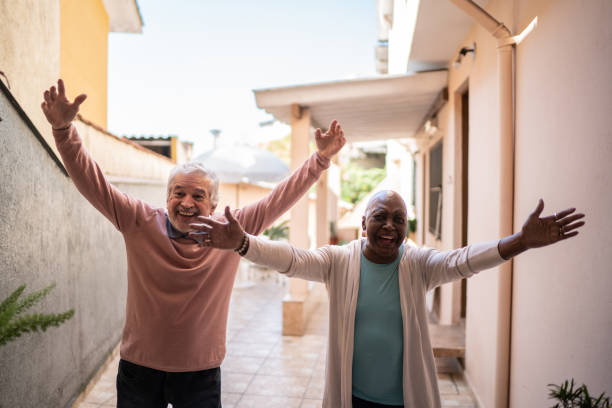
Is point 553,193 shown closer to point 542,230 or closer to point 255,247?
point 542,230

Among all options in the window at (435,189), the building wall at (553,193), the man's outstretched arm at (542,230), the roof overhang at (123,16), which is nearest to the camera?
the man's outstretched arm at (542,230)

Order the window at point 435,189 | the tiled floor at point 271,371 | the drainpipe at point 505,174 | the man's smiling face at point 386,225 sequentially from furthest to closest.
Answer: the window at point 435,189, the tiled floor at point 271,371, the drainpipe at point 505,174, the man's smiling face at point 386,225

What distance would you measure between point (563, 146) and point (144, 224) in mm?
1981

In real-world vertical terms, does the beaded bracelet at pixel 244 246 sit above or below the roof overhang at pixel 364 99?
below

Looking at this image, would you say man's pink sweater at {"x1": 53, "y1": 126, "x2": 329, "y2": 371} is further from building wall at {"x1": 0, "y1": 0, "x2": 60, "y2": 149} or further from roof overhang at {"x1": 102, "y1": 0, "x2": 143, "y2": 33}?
roof overhang at {"x1": 102, "y1": 0, "x2": 143, "y2": 33}

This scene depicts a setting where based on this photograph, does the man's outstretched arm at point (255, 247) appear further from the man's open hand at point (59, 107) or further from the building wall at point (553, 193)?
the building wall at point (553, 193)

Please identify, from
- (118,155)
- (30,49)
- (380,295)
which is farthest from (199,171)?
(118,155)

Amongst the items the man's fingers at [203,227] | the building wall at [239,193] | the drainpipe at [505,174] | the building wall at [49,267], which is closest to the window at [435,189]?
the drainpipe at [505,174]

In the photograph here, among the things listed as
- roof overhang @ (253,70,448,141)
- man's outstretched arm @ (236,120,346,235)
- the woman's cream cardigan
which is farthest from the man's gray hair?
roof overhang @ (253,70,448,141)

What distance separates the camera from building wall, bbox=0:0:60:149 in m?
2.44

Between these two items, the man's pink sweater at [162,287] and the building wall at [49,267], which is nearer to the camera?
the man's pink sweater at [162,287]

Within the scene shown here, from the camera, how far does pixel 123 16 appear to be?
27.1ft

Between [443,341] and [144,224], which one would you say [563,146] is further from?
[443,341]

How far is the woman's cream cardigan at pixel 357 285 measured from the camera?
1731 mm
